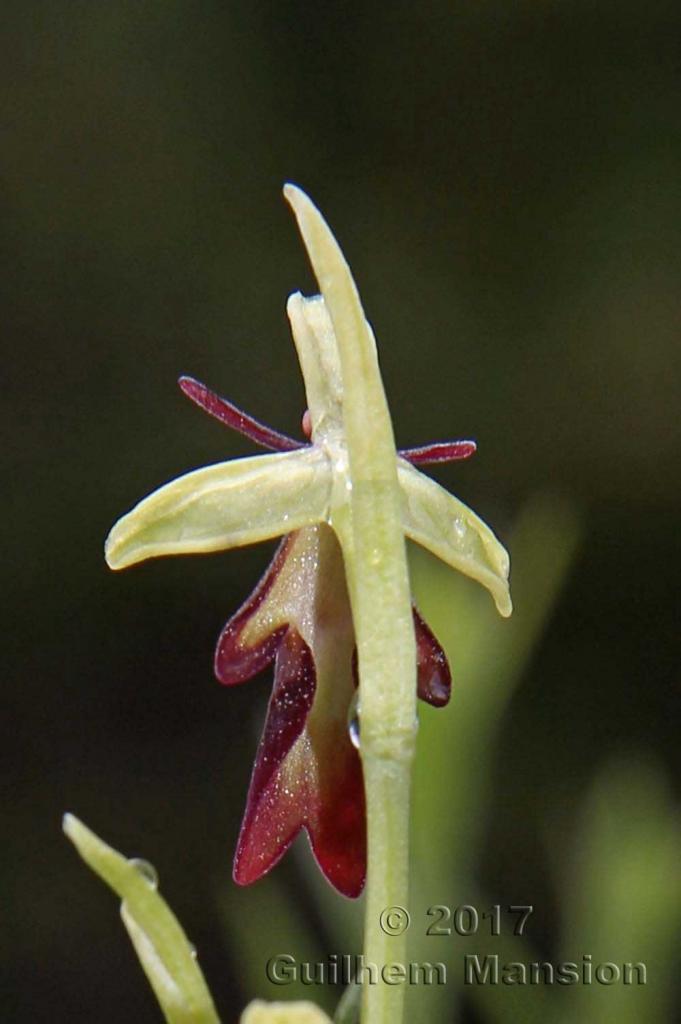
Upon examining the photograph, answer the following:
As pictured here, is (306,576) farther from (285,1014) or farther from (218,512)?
(285,1014)

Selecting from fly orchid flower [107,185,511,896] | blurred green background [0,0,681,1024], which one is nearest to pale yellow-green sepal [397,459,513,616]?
fly orchid flower [107,185,511,896]

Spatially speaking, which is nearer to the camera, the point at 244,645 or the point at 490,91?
the point at 244,645

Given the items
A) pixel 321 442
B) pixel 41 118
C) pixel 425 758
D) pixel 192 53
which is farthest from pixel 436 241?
pixel 321 442

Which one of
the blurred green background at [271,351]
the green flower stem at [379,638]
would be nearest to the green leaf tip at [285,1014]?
the green flower stem at [379,638]

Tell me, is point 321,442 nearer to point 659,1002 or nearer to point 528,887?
point 659,1002

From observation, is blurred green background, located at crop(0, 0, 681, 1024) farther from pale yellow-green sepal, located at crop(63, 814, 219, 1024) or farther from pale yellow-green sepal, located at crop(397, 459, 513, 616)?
pale yellow-green sepal, located at crop(63, 814, 219, 1024)
